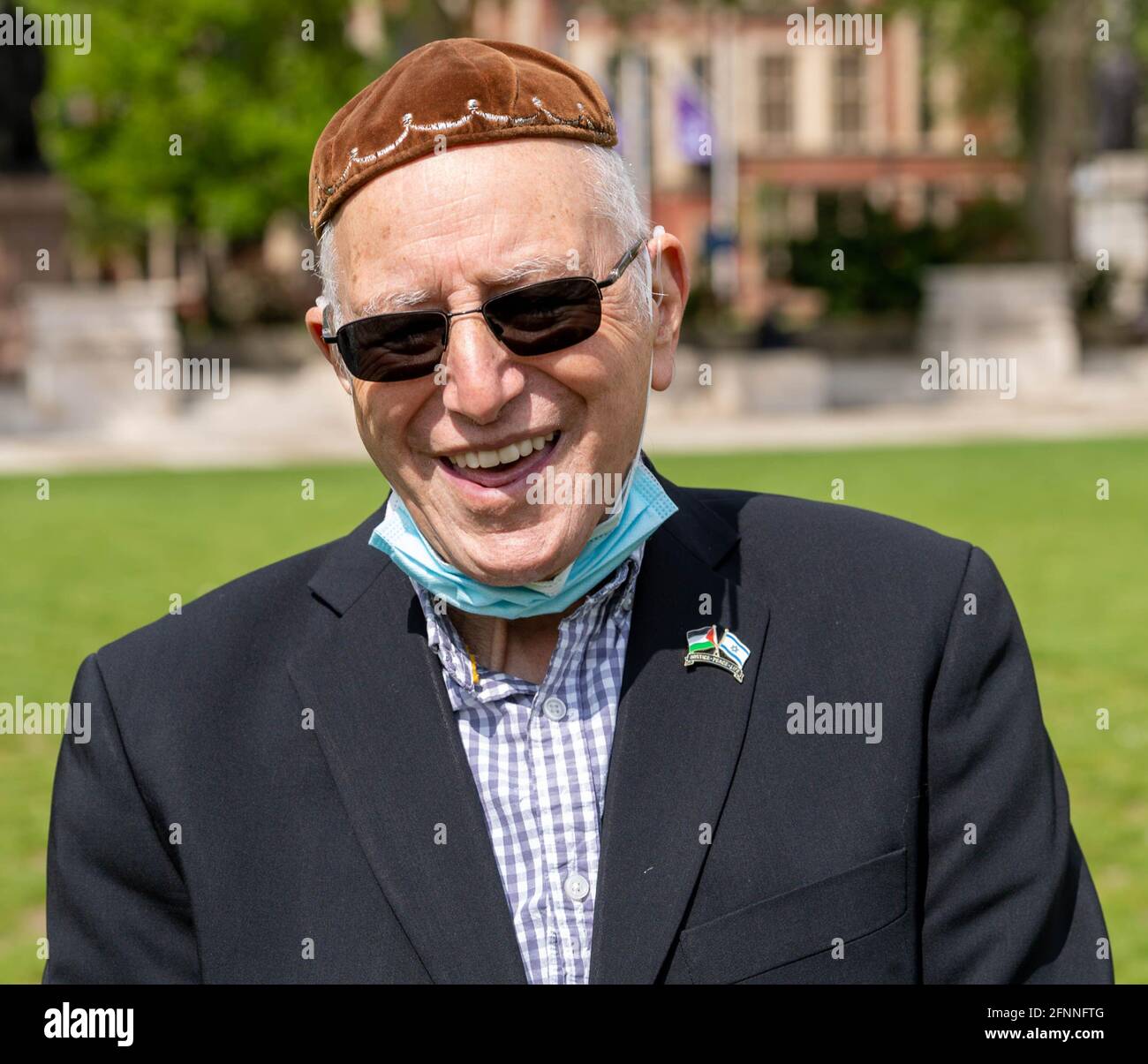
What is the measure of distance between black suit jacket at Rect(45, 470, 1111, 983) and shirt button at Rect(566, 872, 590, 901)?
1.6 inches

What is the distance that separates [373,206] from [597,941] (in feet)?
3.40

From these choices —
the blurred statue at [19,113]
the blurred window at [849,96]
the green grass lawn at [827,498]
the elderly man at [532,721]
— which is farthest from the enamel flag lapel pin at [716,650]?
the blurred window at [849,96]

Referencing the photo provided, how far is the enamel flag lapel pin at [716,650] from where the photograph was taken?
248 centimetres

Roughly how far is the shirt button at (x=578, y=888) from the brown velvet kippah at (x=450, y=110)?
3.23ft

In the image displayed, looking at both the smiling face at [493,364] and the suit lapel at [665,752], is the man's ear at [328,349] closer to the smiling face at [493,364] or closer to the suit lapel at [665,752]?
the smiling face at [493,364]

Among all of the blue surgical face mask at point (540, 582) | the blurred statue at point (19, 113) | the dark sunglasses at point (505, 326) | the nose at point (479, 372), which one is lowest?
the blue surgical face mask at point (540, 582)

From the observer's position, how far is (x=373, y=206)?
2.28 metres

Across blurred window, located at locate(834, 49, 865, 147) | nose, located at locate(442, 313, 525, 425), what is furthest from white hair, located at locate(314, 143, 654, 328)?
blurred window, located at locate(834, 49, 865, 147)

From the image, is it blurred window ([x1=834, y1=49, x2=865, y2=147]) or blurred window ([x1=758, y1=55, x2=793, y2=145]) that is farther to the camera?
blurred window ([x1=758, y1=55, x2=793, y2=145])

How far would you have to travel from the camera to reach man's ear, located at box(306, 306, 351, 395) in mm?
2449

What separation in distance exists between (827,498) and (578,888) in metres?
12.2

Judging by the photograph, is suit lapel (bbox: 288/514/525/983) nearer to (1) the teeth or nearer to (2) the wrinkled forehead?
(1) the teeth

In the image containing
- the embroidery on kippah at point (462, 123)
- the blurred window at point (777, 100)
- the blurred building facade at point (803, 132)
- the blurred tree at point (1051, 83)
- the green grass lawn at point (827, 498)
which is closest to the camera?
the embroidery on kippah at point (462, 123)
